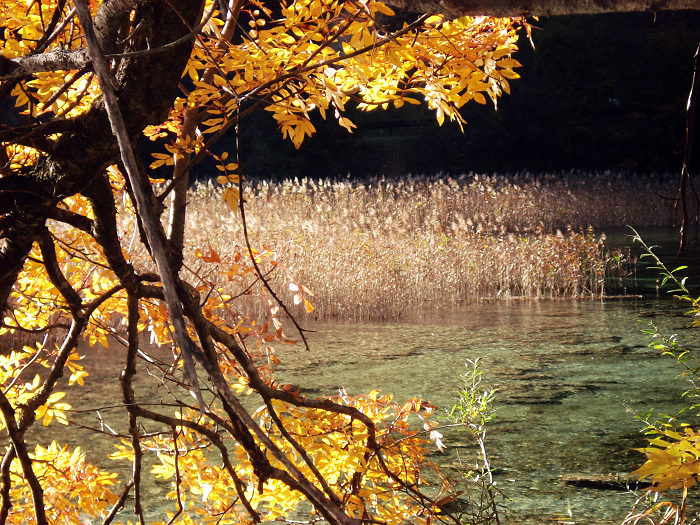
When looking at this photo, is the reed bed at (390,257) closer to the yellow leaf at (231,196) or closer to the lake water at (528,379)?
the lake water at (528,379)

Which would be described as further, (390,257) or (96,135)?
(390,257)

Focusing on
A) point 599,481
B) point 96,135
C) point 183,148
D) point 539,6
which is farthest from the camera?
point 599,481

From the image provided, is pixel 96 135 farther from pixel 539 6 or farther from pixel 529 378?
pixel 529 378

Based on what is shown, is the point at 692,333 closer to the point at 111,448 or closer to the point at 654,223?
the point at 111,448

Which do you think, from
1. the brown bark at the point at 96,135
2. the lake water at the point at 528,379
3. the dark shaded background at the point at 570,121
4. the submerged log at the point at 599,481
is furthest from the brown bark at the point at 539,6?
the dark shaded background at the point at 570,121

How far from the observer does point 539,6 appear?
3.05ft

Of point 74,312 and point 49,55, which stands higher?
point 49,55

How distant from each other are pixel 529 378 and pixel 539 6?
4830mm

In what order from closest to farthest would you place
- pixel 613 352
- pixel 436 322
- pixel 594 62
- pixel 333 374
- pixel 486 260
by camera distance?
pixel 333 374
pixel 613 352
pixel 436 322
pixel 486 260
pixel 594 62

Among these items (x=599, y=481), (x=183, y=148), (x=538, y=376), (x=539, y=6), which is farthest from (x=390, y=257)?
(x=539, y=6)

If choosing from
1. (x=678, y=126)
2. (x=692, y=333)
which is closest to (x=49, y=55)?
(x=692, y=333)

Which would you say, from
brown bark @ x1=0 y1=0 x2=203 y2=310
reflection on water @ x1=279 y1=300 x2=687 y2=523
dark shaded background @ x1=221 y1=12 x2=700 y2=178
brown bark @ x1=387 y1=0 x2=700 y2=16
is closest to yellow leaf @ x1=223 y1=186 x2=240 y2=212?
brown bark @ x1=0 y1=0 x2=203 y2=310

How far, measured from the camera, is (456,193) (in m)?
12.1

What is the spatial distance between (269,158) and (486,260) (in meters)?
12.4
